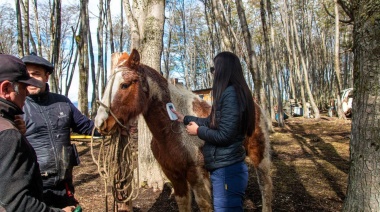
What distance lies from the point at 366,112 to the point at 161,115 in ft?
6.68

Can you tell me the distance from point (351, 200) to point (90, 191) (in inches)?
189

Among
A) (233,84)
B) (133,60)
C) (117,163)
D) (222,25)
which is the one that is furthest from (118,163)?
(222,25)

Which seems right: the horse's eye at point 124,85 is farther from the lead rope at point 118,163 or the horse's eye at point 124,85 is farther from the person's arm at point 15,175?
the person's arm at point 15,175

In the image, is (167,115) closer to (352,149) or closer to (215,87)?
(215,87)

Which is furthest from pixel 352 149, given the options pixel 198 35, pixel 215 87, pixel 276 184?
pixel 198 35

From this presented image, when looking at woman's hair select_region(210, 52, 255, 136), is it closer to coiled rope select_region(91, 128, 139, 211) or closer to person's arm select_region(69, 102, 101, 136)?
coiled rope select_region(91, 128, 139, 211)

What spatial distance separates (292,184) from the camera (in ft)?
18.6

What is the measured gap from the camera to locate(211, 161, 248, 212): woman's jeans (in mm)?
2523

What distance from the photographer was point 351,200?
266 centimetres

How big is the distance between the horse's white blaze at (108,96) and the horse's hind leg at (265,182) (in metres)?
2.73

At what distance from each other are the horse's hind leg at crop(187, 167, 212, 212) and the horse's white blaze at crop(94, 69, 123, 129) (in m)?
1.17

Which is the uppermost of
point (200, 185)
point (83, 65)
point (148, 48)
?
point (83, 65)

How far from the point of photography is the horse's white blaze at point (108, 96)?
2.76 m

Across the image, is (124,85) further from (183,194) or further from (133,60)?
(183,194)
